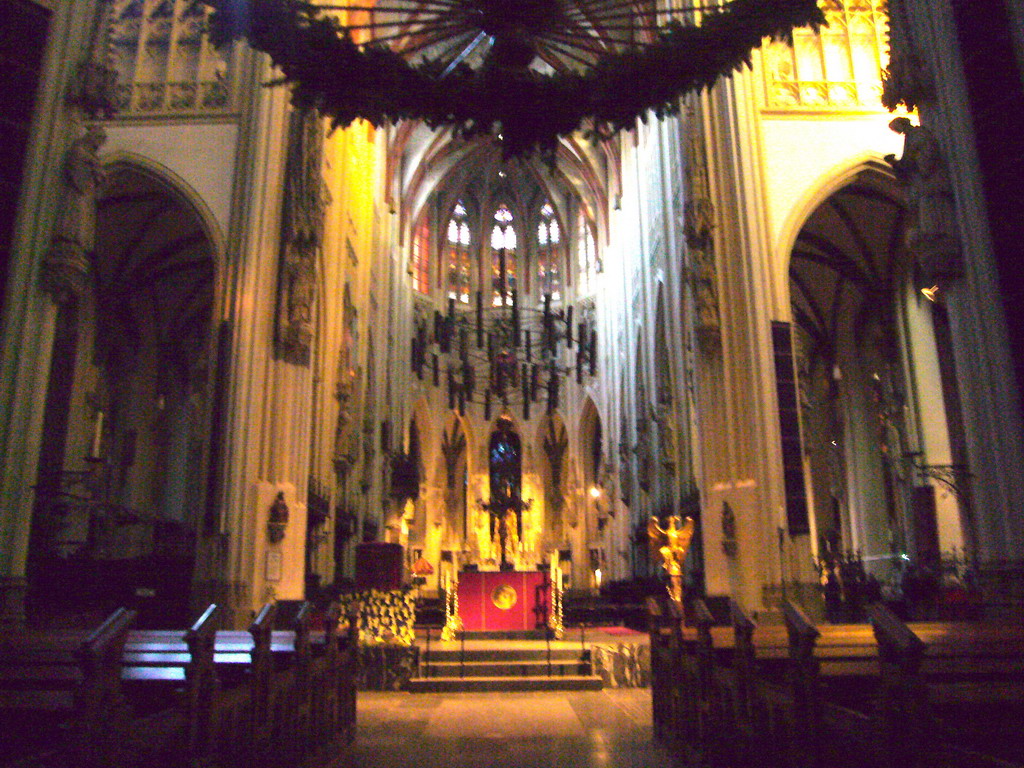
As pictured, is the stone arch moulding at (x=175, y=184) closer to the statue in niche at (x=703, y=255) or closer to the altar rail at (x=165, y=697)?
the statue in niche at (x=703, y=255)

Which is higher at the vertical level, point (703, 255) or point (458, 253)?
point (458, 253)

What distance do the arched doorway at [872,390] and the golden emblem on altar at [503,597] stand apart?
7.46 meters

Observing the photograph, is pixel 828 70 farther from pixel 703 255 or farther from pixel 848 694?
pixel 848 694

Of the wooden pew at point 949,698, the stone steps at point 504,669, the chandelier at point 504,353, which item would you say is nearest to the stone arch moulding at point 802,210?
the stone steps at point 504,669

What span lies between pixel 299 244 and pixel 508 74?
10976 millimetres

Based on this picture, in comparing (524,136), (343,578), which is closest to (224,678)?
(524,136)

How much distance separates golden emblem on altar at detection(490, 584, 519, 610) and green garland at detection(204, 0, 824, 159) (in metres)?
12.9

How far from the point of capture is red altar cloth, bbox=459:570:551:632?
16391mm

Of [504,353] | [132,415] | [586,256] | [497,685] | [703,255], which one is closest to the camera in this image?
[497,685]

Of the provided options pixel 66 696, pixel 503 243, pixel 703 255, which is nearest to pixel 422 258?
pixel 503 243

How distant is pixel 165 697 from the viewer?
18.2 feet

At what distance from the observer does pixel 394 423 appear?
28219 millimetres

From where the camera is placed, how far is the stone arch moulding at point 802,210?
49.0 feet

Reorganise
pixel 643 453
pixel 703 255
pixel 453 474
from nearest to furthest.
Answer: pixel 703 255
pixel 643 453
pixel 453 474
